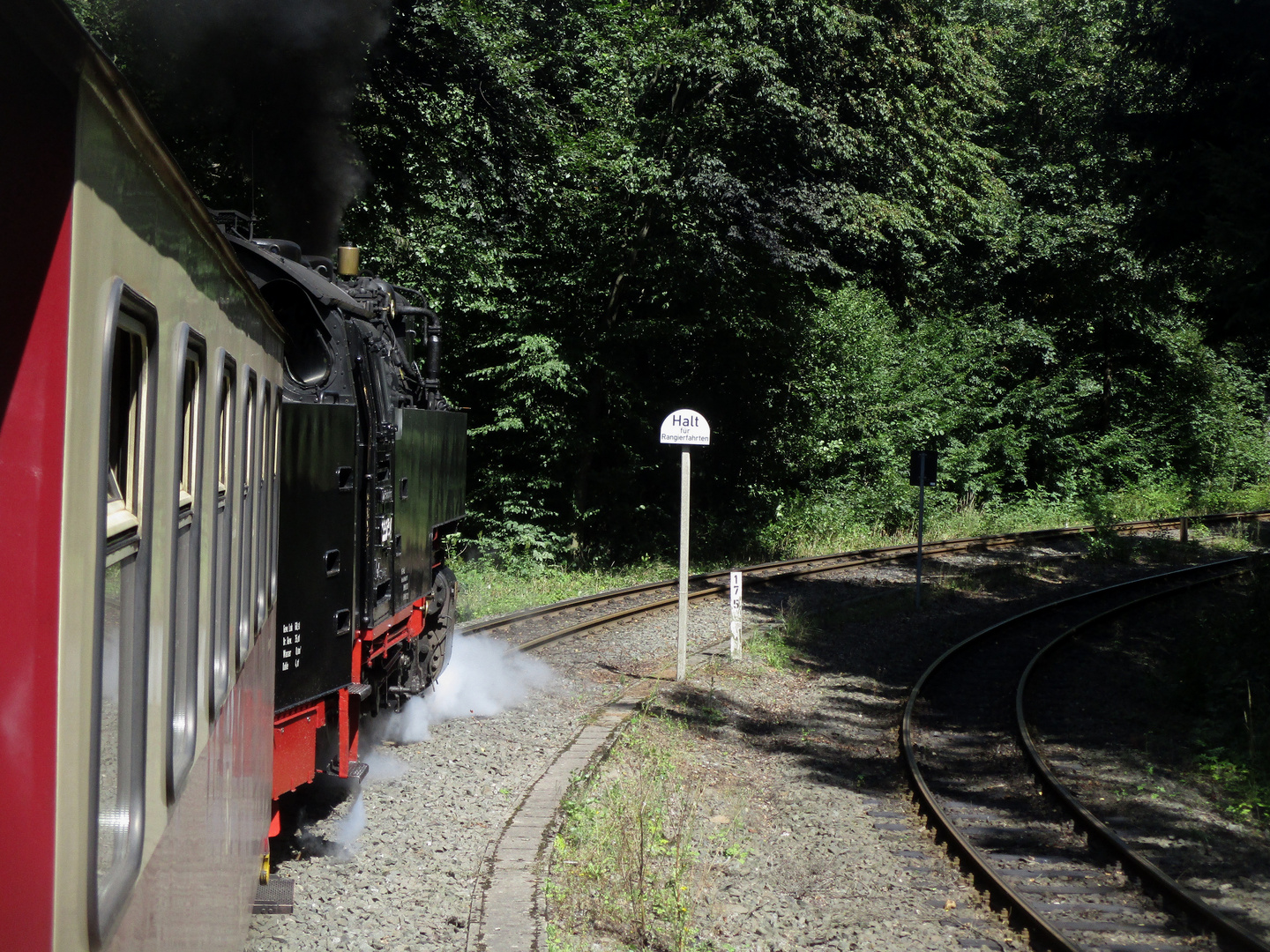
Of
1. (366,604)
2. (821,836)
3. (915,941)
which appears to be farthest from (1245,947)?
(366,604)

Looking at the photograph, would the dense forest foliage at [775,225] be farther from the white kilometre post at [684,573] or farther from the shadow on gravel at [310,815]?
the shadow on gravel at [310,815]

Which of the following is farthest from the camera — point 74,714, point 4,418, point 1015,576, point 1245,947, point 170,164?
point 1015,576

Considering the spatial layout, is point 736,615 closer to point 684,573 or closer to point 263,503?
point 684,573

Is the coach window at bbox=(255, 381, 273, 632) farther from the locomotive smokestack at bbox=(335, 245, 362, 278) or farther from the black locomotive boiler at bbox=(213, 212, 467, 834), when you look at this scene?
the locomotive smokestack at bbox=(335, 245, 362, 278)

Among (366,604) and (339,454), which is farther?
(366,604)

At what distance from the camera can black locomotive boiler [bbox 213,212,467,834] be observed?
5387 millimetres

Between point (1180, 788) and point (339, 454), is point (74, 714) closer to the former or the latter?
point (339, 454)

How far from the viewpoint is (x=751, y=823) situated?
24.0ft

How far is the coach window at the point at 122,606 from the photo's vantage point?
148 cm

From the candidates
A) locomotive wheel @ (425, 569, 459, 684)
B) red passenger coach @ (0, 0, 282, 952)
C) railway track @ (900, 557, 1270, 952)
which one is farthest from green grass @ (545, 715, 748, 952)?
red passenger coach @ (0, 0, 282, 952)

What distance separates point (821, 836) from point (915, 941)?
5.03 feet

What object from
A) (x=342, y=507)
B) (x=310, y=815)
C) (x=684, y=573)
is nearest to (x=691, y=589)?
(x=684, y=573)

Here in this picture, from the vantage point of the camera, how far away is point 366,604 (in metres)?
6.54

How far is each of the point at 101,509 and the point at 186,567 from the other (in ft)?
3.10
